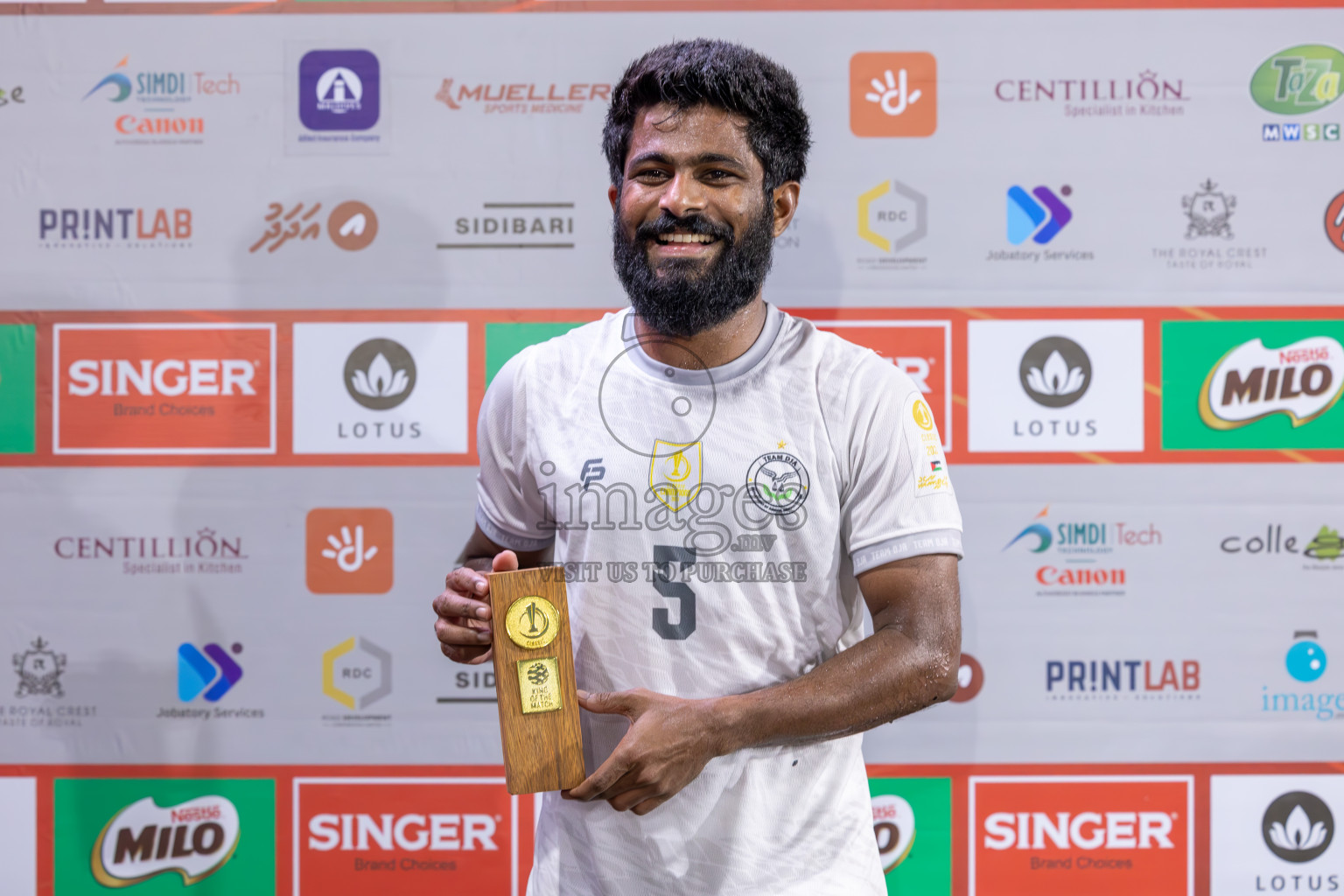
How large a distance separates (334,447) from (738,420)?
1152mm

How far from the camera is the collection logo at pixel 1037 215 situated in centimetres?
192

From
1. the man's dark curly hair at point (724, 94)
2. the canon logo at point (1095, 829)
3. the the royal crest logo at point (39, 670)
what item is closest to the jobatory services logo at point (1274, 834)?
the canon logo at point (1095, 829)

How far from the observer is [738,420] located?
115 cm

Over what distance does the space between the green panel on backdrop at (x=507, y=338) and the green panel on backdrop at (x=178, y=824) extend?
105 centimetres

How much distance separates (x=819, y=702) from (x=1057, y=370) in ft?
3.94

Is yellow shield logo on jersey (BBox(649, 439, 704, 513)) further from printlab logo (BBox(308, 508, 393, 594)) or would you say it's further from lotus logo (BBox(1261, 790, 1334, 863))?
lotus logo (BBox(1261, 790, 1334, 863))

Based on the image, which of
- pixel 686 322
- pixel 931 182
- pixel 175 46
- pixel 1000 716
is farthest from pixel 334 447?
pixel 1000 716

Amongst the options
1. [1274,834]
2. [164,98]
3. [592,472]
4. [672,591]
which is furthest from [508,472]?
A: [1274,834]

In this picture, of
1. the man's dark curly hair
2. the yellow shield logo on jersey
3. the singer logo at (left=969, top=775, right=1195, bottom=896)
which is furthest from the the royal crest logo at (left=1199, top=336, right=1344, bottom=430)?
the yellow shield logo on jersey

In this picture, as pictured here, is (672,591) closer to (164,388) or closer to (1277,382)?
(164,388)

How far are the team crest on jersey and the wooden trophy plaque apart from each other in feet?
0.91

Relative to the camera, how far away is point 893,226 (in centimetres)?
192

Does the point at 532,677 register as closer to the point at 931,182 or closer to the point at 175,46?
the point at 931,182

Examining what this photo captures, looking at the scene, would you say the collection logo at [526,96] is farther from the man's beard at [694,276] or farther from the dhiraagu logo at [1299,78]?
the dhiraagu logo at [1299,78]
